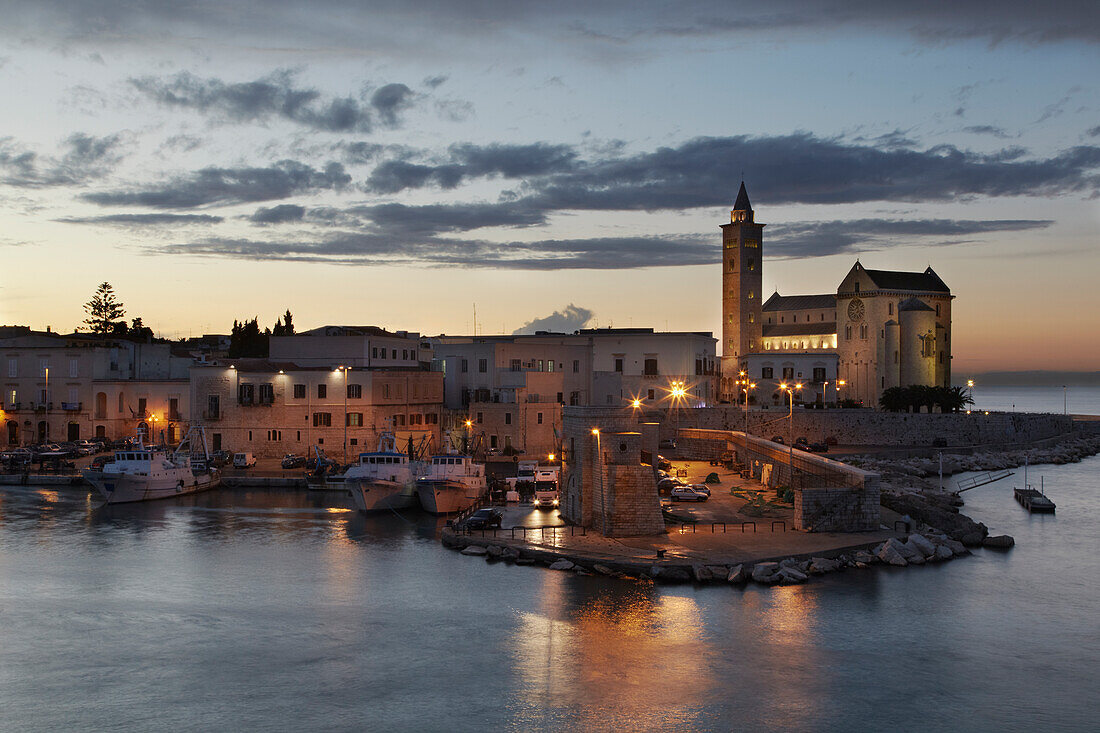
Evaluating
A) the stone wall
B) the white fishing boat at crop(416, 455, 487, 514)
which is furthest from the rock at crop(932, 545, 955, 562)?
the stone wall

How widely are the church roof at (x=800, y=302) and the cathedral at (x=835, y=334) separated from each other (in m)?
0.14

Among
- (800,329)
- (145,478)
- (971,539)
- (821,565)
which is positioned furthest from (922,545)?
(800,329)

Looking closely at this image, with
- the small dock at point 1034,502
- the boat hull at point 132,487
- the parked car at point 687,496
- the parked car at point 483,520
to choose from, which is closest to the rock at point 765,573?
the parked car at point 483,520

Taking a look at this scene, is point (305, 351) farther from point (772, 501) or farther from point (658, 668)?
point (658, 668)

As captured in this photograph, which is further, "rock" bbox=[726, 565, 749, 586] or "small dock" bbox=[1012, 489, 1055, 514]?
"small dock" bbox=[1012, 489, 1055, 514]

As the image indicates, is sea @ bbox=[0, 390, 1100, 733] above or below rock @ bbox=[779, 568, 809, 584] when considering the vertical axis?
below

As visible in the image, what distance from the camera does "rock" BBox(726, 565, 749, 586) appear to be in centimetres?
3002

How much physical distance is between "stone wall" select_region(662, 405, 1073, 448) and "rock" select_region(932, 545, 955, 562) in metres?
38.7

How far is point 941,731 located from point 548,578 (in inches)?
520

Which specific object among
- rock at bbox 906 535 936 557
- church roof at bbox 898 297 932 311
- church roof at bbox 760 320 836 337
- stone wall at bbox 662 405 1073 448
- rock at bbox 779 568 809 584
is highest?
church roof at bbox 898 297 932 311

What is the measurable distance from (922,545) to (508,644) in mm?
16272

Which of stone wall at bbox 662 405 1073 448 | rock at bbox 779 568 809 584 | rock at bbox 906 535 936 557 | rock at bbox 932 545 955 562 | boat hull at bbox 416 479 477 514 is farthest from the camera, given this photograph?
stone wall at bbox 662 405 1073 448

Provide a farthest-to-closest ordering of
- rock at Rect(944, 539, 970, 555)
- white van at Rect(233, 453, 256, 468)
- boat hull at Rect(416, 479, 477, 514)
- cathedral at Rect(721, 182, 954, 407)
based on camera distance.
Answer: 1. cathedral at Rect(721, 182, 954, 407)
2. white van at Rect(233, 453, 256, 468)
3. boat hull at Rect(416, 479, 477, 514)
4. rock at Rect(944, 539, 970, 555)

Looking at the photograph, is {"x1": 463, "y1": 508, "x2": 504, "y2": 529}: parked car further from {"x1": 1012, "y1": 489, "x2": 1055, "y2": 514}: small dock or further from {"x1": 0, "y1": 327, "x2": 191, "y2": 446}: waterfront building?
{"x1": 0, "y1": 327, "x2": 191, "y2": 446}: waterfront building
